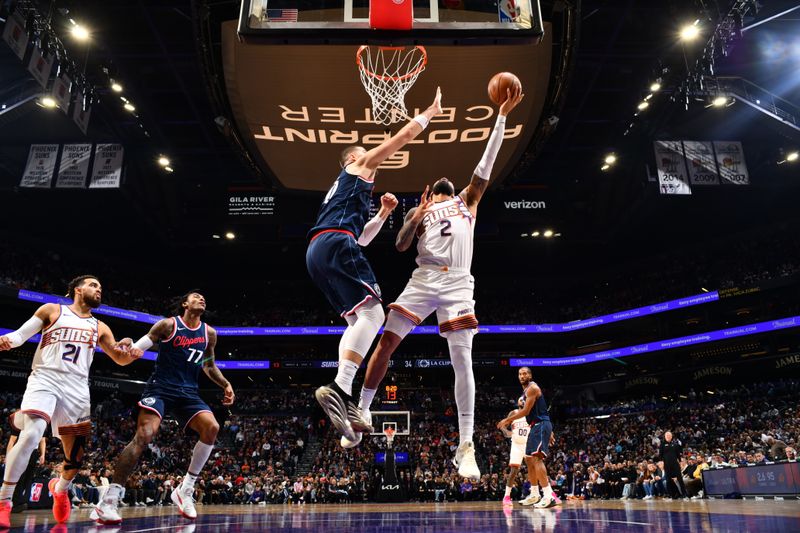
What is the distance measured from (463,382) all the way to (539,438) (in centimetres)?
521

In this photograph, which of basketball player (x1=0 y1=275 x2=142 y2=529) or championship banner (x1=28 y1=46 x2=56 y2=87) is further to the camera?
championship banner (x1=28 y1=46 x2=56 y2=87)

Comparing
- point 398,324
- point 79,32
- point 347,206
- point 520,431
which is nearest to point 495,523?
point 398,324

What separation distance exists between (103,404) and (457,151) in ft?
73.0

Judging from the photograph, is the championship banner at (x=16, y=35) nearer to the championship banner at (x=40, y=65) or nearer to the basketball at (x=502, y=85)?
the championship banner at (x=40, y=65)

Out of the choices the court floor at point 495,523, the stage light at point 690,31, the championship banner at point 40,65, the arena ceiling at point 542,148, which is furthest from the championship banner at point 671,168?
the championship banner at point 40,65

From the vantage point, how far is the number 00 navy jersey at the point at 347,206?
4.68m

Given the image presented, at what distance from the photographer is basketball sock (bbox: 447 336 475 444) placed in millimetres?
4699

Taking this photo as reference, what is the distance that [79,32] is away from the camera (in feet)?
53.0

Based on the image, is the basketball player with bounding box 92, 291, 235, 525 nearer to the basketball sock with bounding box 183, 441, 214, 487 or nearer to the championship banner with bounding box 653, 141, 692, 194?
the basketball sock with bounding box 183, 441, 214, 487

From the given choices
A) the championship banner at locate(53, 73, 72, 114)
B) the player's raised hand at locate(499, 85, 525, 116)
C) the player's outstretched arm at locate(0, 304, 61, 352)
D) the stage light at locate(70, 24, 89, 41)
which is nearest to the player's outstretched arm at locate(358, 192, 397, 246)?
the player's raised hand at locate(499, 85, 525, 116)

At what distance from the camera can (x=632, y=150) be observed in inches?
950

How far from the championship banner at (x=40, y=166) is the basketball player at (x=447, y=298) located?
21.2m

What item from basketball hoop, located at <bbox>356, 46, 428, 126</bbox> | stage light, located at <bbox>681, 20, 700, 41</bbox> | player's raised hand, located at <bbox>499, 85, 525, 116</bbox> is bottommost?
player's raised hand, located at <bbox>499, 85, 525, 116</bbox>

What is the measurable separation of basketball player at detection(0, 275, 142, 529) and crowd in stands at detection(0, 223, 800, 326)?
26.1m
